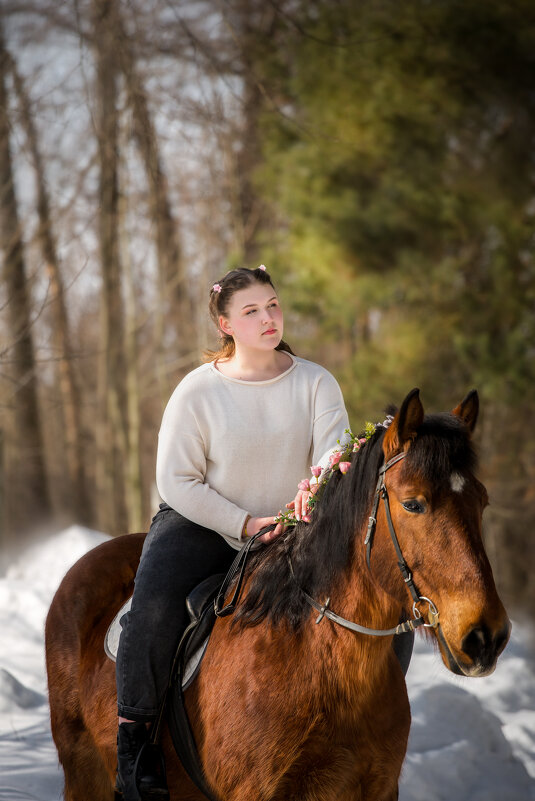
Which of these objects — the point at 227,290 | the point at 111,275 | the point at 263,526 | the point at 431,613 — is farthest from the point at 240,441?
the point at 111,275

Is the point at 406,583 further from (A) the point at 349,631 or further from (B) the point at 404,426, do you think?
(B) the point at 404,426

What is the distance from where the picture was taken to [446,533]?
1937mm

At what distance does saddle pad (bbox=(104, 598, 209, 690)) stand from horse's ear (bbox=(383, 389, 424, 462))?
0.97 metres

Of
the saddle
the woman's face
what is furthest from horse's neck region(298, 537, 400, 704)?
the woman's face

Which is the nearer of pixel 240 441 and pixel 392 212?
pixel 240 441

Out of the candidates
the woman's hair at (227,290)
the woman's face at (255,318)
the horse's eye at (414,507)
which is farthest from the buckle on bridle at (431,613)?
the woman's hair at (227,290)

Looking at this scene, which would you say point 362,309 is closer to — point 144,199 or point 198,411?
point 144,199

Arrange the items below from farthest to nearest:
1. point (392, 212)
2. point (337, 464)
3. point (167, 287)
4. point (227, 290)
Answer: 1. point (167, 287)
2. point (392, 212)
3. point (227, 290)
4. point (337, 464)

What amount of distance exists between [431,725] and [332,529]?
10.2 ft

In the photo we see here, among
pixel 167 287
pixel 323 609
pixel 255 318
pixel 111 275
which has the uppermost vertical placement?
pixel 111 275

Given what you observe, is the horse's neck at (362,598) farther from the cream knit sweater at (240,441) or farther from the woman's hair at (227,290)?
the woman's hair at (227,290)

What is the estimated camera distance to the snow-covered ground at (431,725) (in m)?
4.02

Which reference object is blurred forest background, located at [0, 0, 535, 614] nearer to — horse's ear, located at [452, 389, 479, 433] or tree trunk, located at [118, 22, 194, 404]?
tree trunk, located at [118, 22, 194, 404]

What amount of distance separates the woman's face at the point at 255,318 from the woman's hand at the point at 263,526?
61cm
